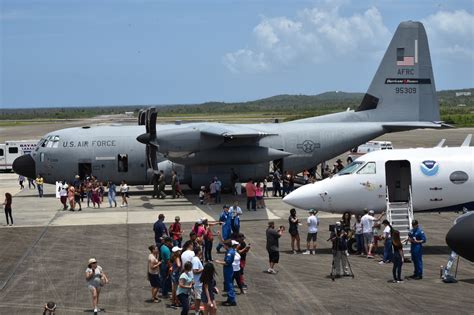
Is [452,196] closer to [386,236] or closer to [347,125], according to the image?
[386,236]

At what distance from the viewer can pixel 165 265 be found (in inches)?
656

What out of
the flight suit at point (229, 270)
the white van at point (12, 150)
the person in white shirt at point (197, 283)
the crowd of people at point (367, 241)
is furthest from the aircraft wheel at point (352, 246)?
the white van at point (12, 150)

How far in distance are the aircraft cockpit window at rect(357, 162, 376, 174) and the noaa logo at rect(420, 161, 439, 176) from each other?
139cm

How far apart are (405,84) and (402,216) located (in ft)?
55.2

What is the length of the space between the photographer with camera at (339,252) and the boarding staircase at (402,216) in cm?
314

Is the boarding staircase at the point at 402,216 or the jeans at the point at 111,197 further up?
the boarding staircase at the point at 402,216

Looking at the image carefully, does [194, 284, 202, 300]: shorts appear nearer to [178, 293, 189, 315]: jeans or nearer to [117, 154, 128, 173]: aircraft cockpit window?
[178, 293, 189, 315]: jeans

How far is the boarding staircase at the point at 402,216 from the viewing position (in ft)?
69.8

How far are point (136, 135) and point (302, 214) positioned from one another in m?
10.0

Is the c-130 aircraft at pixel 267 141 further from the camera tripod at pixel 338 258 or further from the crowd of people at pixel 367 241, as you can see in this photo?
the camera tripod at pixel 338 258

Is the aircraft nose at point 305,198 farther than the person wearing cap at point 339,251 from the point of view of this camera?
Yes

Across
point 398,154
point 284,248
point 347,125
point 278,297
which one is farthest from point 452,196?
point 347,125

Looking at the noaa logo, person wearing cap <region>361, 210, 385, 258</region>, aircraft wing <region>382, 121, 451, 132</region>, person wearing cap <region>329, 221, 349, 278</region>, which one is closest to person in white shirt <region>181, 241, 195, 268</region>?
person wearing cap <region>329, 221, 349, 278</region>

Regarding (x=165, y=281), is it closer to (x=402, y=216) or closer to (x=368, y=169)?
(x=402, y=216)
